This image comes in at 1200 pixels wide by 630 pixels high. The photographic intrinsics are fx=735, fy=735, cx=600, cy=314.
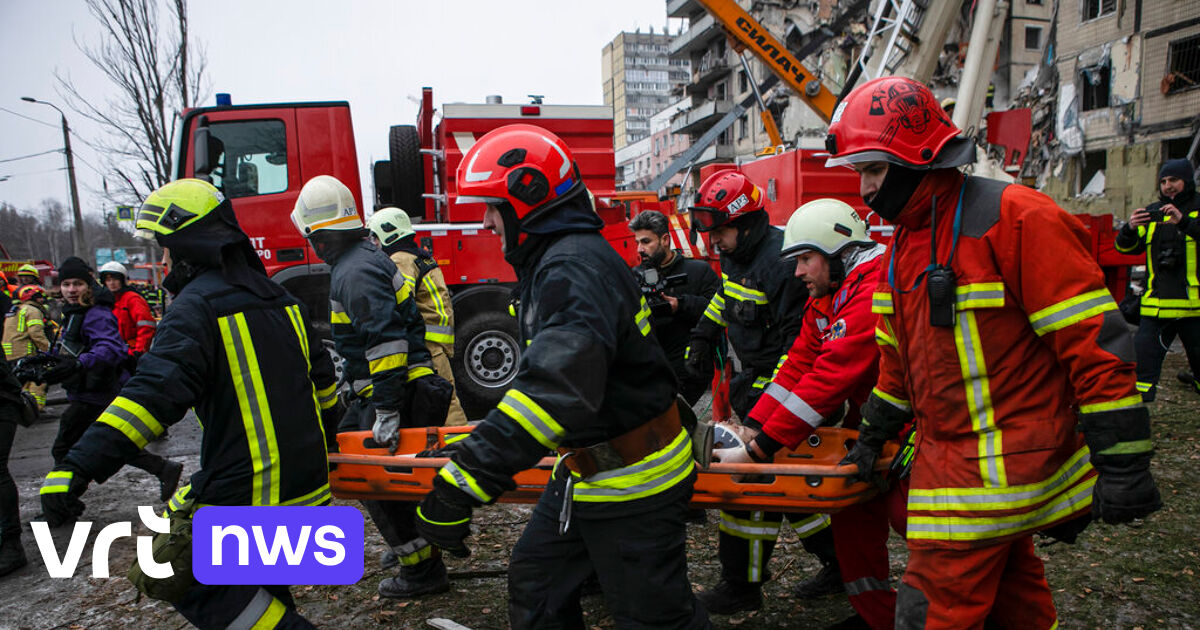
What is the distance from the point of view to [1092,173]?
23.9 metres

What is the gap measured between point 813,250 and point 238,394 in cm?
233

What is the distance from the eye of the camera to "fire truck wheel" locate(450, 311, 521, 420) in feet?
24.9

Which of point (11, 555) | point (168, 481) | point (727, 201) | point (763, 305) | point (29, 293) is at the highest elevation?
point (727, 201)

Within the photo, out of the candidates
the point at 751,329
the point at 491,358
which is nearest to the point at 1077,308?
the point at 751,329

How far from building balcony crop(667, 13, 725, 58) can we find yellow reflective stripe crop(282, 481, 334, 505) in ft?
168

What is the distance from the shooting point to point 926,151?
6.91 ft

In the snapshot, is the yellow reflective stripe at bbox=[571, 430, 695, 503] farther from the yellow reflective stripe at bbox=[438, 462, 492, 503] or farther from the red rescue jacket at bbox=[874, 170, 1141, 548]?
the red rescue jacket at bbox=[874, 170, 1141, 548]

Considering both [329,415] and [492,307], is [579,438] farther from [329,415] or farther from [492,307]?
[492,307]

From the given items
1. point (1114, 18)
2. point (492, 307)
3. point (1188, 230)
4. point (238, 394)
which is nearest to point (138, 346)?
point (492, 307)

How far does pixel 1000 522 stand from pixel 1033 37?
35.0m

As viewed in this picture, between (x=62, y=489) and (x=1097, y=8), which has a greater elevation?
(x=1097, y=8)

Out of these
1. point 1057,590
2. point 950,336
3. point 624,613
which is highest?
point 950,336

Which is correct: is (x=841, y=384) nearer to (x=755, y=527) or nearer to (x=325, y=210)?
(x=755, y=527)

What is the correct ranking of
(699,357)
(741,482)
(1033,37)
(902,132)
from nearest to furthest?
(902,132), (741,482), (699,357), (1033,37)
